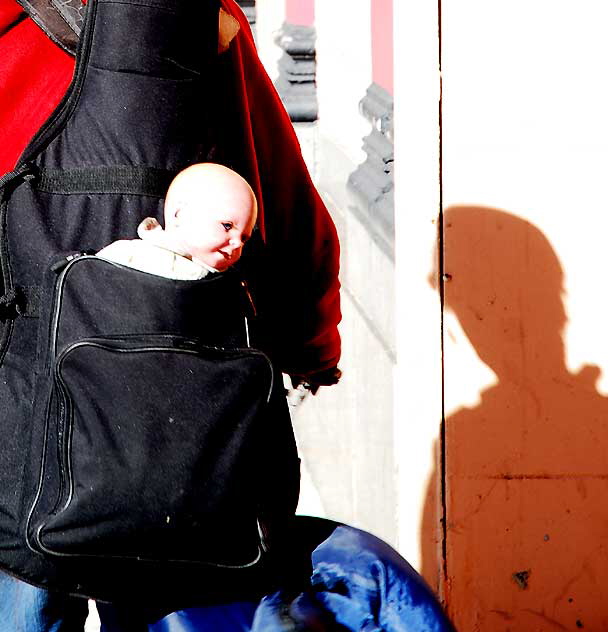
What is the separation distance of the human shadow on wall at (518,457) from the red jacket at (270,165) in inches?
27.3

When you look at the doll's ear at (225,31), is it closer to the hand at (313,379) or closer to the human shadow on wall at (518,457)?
the hand at (313,379)

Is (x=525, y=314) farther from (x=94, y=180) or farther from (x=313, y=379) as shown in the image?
(x=94, y=180)

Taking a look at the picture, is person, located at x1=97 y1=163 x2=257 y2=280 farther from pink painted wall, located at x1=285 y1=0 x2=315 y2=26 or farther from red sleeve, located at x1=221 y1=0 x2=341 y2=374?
pink painted wall, located at x1=285 y1=0 x2=315 y2=26

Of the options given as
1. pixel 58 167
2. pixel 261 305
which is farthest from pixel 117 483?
pixel 261 305

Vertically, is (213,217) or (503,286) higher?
(213,217)

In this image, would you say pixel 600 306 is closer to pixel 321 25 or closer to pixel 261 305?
pixel 261 305

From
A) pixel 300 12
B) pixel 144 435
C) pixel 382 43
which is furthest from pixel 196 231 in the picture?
pixel 300 12

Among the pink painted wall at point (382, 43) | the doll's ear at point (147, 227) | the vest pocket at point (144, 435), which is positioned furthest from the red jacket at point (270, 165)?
the pink painted wall at point (382, 43)

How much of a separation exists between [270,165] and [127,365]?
783 millimetres

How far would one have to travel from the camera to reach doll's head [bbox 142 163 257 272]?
2061 mm

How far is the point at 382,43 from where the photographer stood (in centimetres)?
439

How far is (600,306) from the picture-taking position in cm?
350

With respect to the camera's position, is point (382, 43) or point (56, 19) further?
point (382, 43)

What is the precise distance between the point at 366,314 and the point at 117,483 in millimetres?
2569
